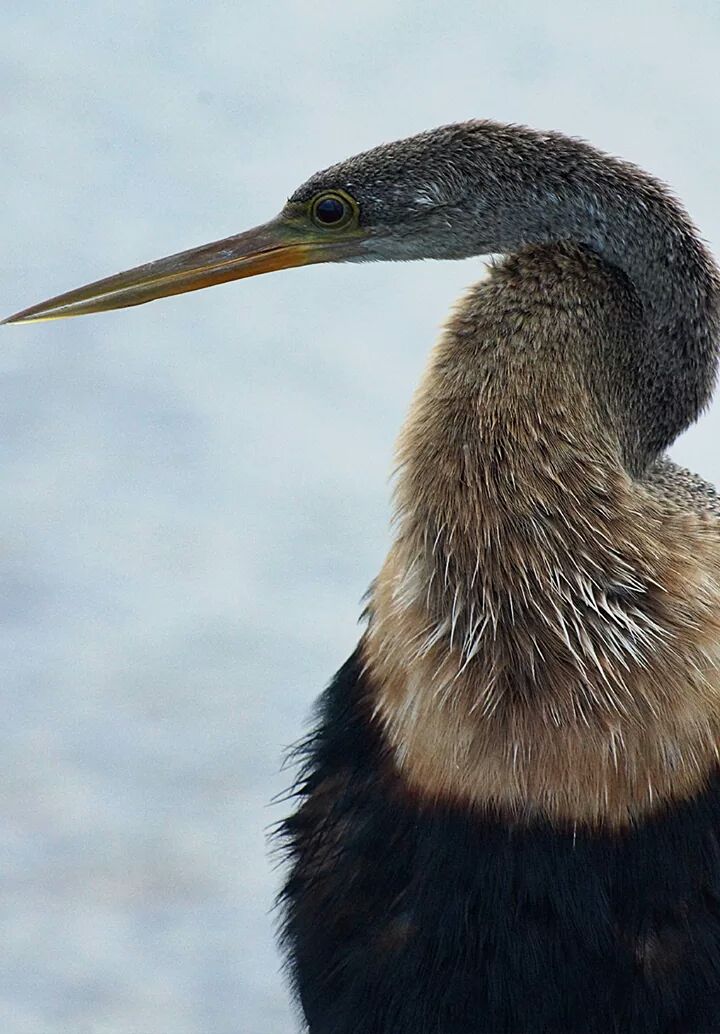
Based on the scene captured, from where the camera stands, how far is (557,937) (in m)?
1.99

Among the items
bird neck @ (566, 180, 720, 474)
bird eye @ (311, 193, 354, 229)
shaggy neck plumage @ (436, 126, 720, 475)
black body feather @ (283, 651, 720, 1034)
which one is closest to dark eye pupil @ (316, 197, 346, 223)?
bird eye @ (311, 193, 354, 229)

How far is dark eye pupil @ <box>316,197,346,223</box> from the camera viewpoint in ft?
7.00

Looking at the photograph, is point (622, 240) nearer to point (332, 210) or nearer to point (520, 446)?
point (520, 446)

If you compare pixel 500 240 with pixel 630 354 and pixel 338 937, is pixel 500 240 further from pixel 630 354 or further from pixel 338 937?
pixel 338 937

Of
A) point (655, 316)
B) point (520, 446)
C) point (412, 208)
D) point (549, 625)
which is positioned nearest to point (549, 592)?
point (549, 625)

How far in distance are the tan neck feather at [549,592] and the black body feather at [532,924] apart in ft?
0.13

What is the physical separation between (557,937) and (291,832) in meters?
0.44

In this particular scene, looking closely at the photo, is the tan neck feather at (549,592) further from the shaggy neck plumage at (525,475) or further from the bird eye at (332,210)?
the bird eye at (332,210)

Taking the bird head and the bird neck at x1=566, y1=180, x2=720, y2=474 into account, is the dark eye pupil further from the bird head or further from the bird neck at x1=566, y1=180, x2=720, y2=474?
the bird neck at x1=566, y1=180, x2=720, y2=474

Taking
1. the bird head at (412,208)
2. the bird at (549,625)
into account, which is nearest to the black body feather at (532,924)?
the bird at (549,625)

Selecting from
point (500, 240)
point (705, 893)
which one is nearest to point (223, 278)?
point (500, 240)

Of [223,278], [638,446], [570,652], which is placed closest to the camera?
[570,652]

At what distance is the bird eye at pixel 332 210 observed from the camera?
213cm

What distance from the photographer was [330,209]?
84.3 inches
